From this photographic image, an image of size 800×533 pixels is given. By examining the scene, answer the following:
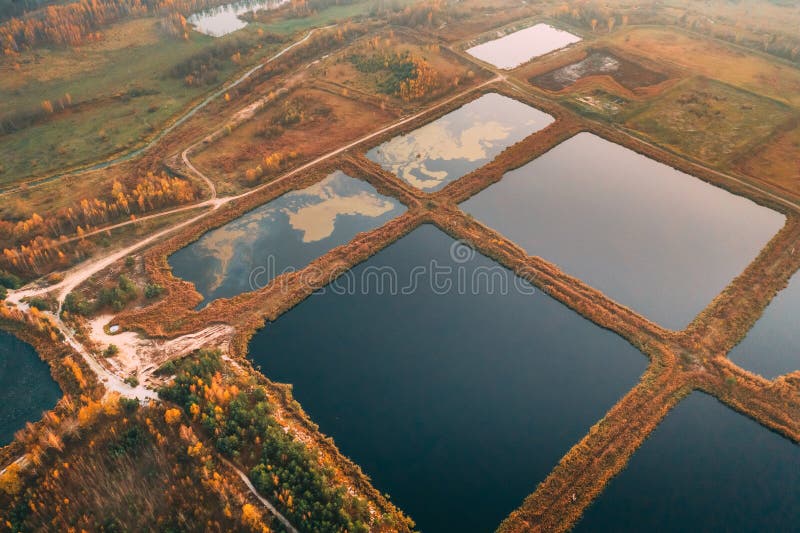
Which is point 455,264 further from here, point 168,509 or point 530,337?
point 168,509

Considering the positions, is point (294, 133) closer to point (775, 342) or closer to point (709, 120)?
point (709, 120)

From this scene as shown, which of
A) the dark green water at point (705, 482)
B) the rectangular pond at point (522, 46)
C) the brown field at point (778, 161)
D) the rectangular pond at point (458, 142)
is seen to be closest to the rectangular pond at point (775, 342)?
the dark green water at point (705, 482)

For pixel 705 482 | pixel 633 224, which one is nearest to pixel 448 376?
pixel 705 482

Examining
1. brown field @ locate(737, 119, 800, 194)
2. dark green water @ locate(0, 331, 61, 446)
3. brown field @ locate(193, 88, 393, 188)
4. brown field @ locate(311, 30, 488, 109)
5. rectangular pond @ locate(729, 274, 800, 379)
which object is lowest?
rectangular pond @ locate(729, 274, 800, 379)

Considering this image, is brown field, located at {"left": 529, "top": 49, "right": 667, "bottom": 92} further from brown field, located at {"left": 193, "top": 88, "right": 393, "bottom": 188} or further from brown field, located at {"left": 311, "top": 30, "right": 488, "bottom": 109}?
brown field, located at {"left": 193, "top": 88, "right": 393, "bottom": 188}

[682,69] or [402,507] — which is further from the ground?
[682,69]

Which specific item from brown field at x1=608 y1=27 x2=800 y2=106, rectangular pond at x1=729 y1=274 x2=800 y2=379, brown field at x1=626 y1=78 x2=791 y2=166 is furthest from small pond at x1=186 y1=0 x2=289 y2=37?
rectangular pond at x1=729 y1=274 x2=800 y2=379

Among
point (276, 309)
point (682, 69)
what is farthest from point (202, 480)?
point (682, 69)

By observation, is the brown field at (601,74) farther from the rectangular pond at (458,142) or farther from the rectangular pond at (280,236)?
the rectangular pond at (280,236)
